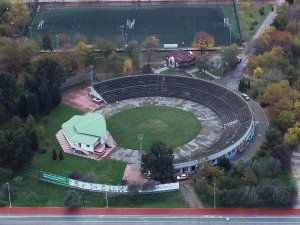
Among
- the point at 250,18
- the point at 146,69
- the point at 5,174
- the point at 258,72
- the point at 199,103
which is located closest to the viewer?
the point at 5,174

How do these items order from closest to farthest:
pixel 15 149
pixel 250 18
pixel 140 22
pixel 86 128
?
pixel 15 149 → pixel 86 128 → pixel 250 18 → pixel 140 22

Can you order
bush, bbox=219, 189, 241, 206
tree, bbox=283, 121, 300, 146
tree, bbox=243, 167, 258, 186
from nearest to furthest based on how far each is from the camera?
bush, bbox=219, 189, 241, 206
tree, bbox=243, 167, 258, 186
tree, bbox=283, 121, 300, 146

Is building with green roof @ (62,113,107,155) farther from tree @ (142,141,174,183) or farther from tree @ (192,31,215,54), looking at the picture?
tree @ (192,31,215,54)

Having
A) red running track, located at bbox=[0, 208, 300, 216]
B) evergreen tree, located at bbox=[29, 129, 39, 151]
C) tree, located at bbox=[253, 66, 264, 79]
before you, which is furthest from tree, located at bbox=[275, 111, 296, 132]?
evergreen tree, located at bbox=[29, 129, 39, 151]

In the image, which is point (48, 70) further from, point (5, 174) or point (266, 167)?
point (266, 167)

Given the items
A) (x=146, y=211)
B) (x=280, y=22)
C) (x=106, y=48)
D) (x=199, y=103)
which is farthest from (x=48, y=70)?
(x=280, y=22)
